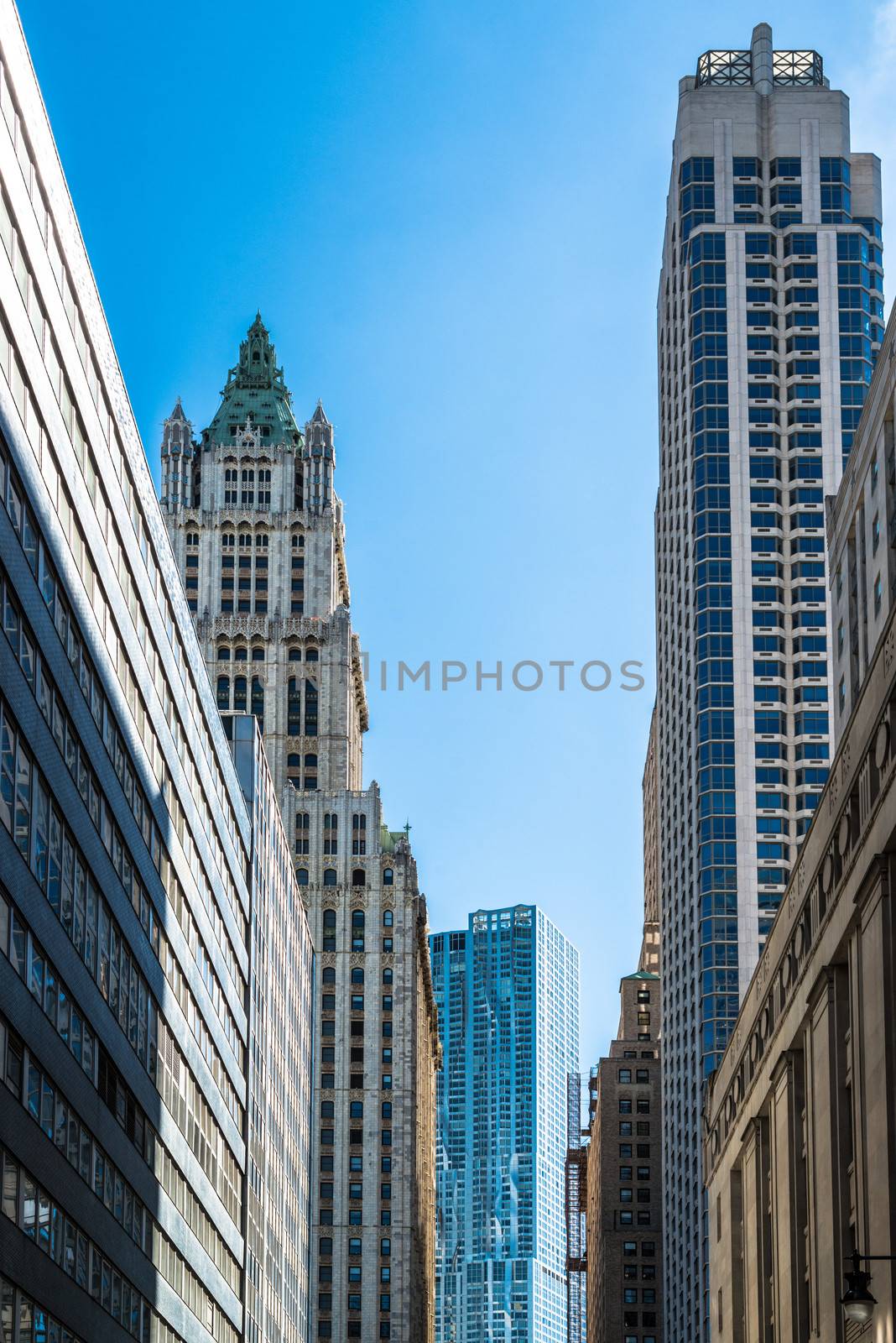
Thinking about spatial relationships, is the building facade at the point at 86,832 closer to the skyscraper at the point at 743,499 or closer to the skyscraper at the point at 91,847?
the skyscraper at the point at 91,847

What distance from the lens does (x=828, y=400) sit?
17025cm

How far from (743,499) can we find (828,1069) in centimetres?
11963

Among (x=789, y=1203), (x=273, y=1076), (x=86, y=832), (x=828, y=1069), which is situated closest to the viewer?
(x=86, y=832)

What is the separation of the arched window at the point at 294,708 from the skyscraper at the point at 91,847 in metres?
99.2

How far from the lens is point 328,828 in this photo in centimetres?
17875

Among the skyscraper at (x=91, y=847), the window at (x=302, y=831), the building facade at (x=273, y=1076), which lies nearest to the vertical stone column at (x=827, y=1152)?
the skyscraper at (x=91, y=847)

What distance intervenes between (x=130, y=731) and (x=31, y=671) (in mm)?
14860

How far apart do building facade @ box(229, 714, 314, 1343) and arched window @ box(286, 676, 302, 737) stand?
4650 centimetres

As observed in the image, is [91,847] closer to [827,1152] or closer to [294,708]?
[827,1152]

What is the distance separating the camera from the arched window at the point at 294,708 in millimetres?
185875

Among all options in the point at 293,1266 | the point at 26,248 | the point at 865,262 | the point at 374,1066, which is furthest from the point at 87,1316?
the point at 865,262

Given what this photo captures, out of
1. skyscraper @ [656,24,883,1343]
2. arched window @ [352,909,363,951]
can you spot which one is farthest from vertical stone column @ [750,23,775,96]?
arched window @ [352,909,363,951]

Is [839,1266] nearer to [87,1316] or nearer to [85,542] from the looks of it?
[87,1316]

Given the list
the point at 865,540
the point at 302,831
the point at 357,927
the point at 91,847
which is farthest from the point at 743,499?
the point at 91,847
